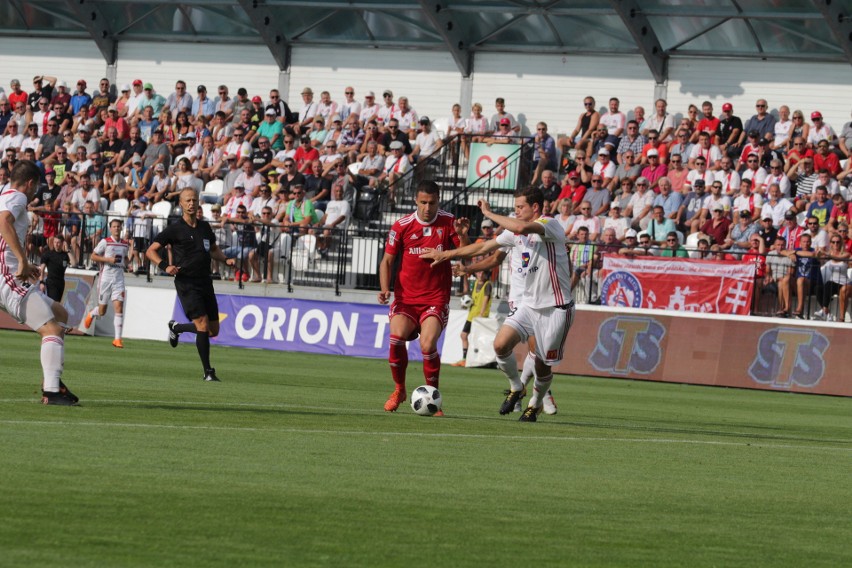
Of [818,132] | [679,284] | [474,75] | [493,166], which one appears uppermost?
[474,75]

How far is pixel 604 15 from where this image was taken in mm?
34688

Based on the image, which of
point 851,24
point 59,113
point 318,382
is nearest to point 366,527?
point 318,382

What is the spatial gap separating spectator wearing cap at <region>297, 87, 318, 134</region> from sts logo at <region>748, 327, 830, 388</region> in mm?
14896

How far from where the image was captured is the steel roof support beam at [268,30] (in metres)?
38.1

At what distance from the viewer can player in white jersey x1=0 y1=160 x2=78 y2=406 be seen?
11000mm

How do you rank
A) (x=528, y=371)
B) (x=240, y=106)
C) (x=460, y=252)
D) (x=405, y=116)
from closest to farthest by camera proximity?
(x=460, y=252) → (x=528, y=371) → (x=405, y=116) → (x=240, y=106)

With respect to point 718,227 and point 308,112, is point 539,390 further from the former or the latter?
point 308,112

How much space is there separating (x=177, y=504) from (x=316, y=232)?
23999mm

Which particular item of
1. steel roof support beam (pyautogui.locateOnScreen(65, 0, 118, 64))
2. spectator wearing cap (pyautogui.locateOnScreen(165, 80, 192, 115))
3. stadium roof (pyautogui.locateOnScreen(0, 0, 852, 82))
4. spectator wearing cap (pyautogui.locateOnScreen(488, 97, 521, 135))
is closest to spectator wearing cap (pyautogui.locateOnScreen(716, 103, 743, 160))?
stadium roof (pyautogui.locateOnScreen(0, 0, 852, 82))

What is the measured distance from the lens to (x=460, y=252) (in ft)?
44.0

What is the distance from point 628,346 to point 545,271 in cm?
1233

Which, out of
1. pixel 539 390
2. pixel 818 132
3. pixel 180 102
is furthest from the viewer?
pixel 180 102

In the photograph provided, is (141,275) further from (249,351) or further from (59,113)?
(59,113)

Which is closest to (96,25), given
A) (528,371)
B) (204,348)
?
(204,348)
